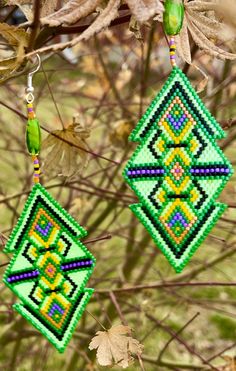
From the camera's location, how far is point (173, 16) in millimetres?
972

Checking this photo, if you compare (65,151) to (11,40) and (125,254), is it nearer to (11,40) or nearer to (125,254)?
(11,40)

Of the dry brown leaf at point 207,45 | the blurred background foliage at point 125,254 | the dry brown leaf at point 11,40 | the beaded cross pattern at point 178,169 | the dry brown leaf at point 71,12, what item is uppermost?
the dry brown leaf at point 71,12

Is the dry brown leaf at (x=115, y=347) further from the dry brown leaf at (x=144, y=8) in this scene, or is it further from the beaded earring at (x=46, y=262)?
the dry brown leaf at (x=144, y=8)

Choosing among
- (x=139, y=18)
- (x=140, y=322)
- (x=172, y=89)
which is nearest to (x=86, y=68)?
(x=140, y=322)

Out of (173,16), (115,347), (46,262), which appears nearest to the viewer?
(173,16)

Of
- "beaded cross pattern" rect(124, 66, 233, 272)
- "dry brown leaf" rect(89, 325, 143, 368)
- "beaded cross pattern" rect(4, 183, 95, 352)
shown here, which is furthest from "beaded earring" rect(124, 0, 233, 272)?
"dry brown leaf" rect(89, 325, 143, 368)

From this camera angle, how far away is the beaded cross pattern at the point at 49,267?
1.04 meters

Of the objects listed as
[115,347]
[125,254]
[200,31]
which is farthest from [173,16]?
[125,254]

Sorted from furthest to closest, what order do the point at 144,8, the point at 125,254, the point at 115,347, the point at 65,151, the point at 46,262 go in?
the point at 125,254, the point at 65,151, the point at 115,347, the point at 46,262, the point at 144,8

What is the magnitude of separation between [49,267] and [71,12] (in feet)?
1.54

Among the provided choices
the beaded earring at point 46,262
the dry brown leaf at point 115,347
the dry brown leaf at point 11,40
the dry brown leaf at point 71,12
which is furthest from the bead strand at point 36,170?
the dry brown leaf at point 115,347

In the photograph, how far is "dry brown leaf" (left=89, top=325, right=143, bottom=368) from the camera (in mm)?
1192

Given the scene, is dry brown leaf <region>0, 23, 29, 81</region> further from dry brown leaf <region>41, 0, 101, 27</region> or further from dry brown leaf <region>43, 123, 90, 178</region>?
dry brown leaf <region>43, 123, 90, 178</region>

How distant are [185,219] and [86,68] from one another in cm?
201
